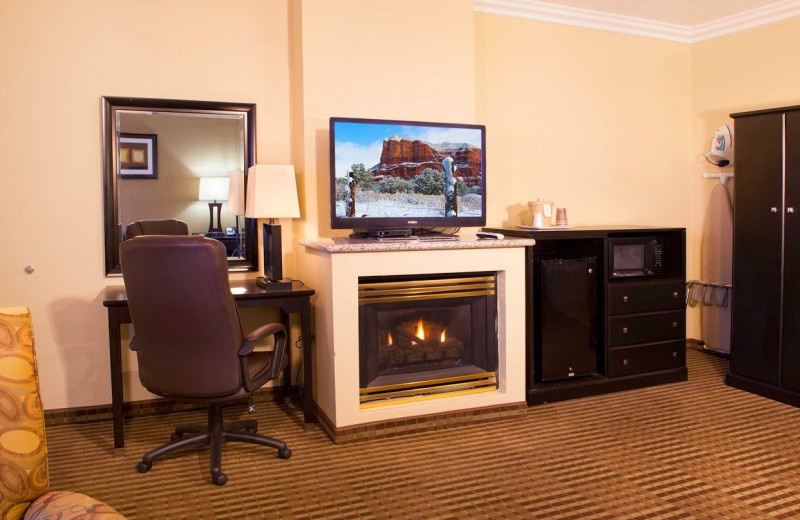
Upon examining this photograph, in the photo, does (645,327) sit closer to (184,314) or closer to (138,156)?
(184,314)

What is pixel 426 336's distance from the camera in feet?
11.3

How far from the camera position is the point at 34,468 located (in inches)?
54.3

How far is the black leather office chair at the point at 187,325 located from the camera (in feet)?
8.48

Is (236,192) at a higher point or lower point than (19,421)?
higher

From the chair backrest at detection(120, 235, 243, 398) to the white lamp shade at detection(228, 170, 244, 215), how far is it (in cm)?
106

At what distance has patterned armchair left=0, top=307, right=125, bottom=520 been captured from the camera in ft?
4.28

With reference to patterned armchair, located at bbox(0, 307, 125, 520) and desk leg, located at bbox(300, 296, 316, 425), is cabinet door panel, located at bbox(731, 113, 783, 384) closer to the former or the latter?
desk leg, located at bbox(300, 296, 316, 425)

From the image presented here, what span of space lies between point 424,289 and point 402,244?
0.29m

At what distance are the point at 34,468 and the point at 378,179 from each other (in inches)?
95.2

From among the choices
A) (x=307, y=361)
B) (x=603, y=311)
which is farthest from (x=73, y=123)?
(x=603, y=311)

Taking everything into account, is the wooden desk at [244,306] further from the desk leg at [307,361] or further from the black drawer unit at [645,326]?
the black drawer unit at [645,326]

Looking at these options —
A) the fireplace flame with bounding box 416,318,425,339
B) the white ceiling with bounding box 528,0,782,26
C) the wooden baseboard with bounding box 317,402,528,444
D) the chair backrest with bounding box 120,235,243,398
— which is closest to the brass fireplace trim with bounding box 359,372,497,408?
the wooden baseboard with bounding box 317,402,528,444

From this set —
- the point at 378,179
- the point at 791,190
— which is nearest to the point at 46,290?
the point at 378,179

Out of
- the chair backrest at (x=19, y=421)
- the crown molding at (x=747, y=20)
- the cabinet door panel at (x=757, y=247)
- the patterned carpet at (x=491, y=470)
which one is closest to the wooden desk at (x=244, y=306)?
the patterned carpet at (x=491, y=470)
